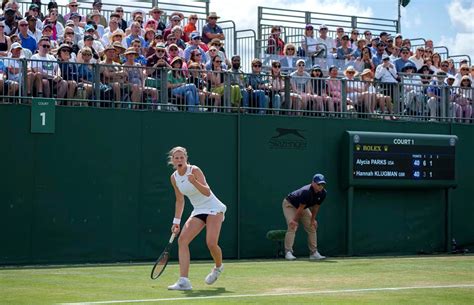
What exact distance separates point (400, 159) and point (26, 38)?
9.11 m

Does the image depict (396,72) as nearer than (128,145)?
No

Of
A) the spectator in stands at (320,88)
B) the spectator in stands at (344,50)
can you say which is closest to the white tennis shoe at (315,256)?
the spectator in stands at (320,88)

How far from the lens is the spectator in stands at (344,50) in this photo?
2784 centimetres

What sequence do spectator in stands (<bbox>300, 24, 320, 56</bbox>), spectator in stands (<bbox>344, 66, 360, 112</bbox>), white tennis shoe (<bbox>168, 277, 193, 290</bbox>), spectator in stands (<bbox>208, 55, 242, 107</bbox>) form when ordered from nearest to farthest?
white tennis shoe (<bbox>168, 277, 193, 290</bbox>) < spectator in stands (<bbox>208, 55, 242, 107</bbox>) < spectator in stands (<bbox>344, 66, 360, 112</bbox>) < spectator in stands (<bbox>300, 24, 320, 56</bbox>)

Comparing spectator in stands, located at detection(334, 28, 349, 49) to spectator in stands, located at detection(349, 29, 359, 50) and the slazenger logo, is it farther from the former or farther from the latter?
the slazenger logo

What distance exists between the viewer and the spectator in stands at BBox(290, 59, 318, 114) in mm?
23547

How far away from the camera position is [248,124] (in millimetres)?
22922

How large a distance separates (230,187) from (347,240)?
333 centimetres

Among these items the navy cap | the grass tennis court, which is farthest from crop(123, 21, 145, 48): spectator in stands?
the grass tennis court

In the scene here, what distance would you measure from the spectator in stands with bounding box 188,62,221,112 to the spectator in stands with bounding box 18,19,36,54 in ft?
10.7

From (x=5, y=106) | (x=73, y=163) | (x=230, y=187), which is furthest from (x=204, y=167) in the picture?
(x=5, y=106)

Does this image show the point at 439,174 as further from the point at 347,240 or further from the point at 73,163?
the point at 73,163

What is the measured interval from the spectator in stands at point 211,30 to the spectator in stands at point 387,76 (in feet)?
13.1

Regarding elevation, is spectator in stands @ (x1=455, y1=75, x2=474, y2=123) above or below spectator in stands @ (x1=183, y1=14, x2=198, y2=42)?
below
